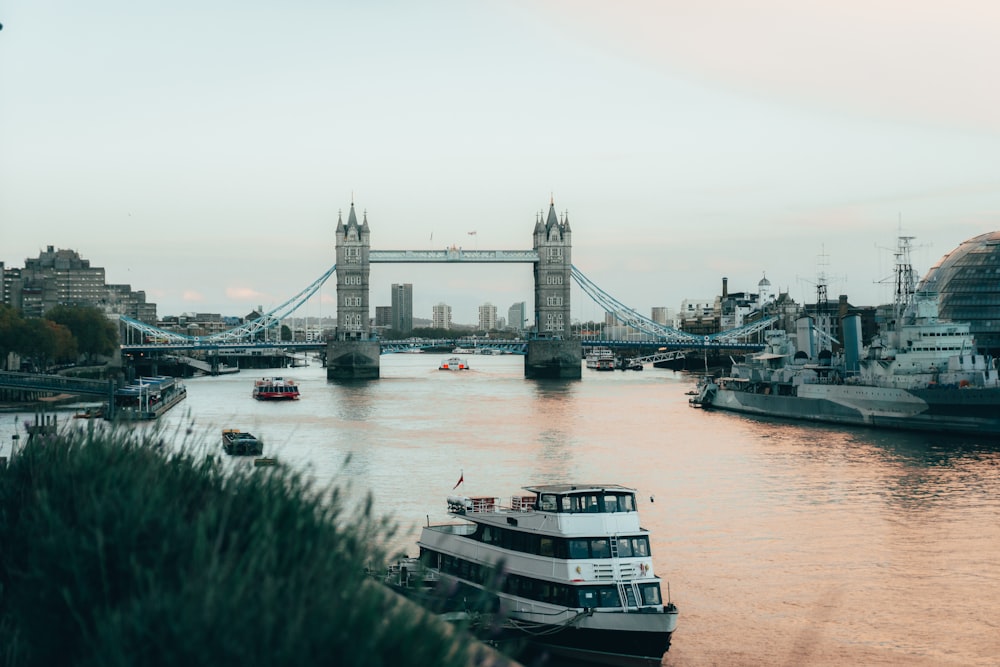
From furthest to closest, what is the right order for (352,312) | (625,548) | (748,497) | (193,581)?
(352,312) → (748,497) → (625,548) → (193,581)

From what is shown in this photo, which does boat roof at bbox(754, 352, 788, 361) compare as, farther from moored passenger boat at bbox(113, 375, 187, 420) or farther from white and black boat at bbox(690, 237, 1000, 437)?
moored passenger boat at bbox(113, 375, 187, 420)

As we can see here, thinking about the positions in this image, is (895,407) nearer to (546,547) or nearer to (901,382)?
(901,382)

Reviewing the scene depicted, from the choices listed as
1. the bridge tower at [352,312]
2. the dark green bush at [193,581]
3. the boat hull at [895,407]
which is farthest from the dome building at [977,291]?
the dark green bush at [193,581]

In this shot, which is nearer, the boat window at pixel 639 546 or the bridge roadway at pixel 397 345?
the boat window at pixel 639 546

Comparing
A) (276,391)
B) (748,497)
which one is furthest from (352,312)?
(748,497)

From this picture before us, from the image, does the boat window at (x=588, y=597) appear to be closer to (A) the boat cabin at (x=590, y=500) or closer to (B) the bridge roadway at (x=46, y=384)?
(A) the boat cabin at (x=590, y=500)

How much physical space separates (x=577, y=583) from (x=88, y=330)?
6831 centimetres

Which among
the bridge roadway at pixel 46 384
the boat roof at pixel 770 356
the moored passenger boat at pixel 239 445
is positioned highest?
the boat roof at pixel 770 356

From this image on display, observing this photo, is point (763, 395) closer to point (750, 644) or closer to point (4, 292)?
point (750, 644)

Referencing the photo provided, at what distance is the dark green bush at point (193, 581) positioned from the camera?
17.8ft

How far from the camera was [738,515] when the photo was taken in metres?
23.6

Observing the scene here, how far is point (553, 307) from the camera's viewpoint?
92938 mm

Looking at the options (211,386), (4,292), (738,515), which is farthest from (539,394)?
(4,292)

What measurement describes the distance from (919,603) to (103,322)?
242 feet
